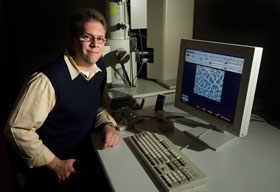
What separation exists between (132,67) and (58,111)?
754 millimetres

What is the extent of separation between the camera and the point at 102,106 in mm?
1376

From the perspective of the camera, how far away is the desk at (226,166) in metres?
0.78

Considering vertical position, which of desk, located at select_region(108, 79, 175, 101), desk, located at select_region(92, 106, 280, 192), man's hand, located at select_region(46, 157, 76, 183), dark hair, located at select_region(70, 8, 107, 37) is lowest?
man's hand, located at select_region(46, 157, 76, 183)

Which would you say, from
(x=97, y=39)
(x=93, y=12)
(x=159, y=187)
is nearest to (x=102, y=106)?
(x=97, y=39)

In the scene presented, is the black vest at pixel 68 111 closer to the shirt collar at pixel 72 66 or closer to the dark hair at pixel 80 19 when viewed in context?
the shirt collar at pixel 72 66

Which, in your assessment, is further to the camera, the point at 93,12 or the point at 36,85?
the point at 93,12

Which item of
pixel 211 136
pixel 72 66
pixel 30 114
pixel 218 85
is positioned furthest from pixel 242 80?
pixel 30 114

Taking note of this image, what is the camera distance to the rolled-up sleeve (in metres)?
0.95

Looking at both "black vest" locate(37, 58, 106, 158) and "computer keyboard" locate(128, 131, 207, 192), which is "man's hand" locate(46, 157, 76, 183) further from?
"computer keyboard" locate(128, 131, 207, 192)

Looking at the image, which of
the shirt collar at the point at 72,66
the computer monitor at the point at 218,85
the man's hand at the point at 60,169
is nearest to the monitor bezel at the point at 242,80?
the computer monitor at the point at 218,85

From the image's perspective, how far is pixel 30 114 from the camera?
3.13ft

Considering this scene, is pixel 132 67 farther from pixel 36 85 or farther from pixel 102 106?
pixel 36 85

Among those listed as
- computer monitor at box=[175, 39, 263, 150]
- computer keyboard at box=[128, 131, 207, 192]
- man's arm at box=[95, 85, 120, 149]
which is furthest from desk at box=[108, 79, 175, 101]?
computer keyboard at box=[128, 131, 207, 192]

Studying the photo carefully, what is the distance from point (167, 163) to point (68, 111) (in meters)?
0.55
